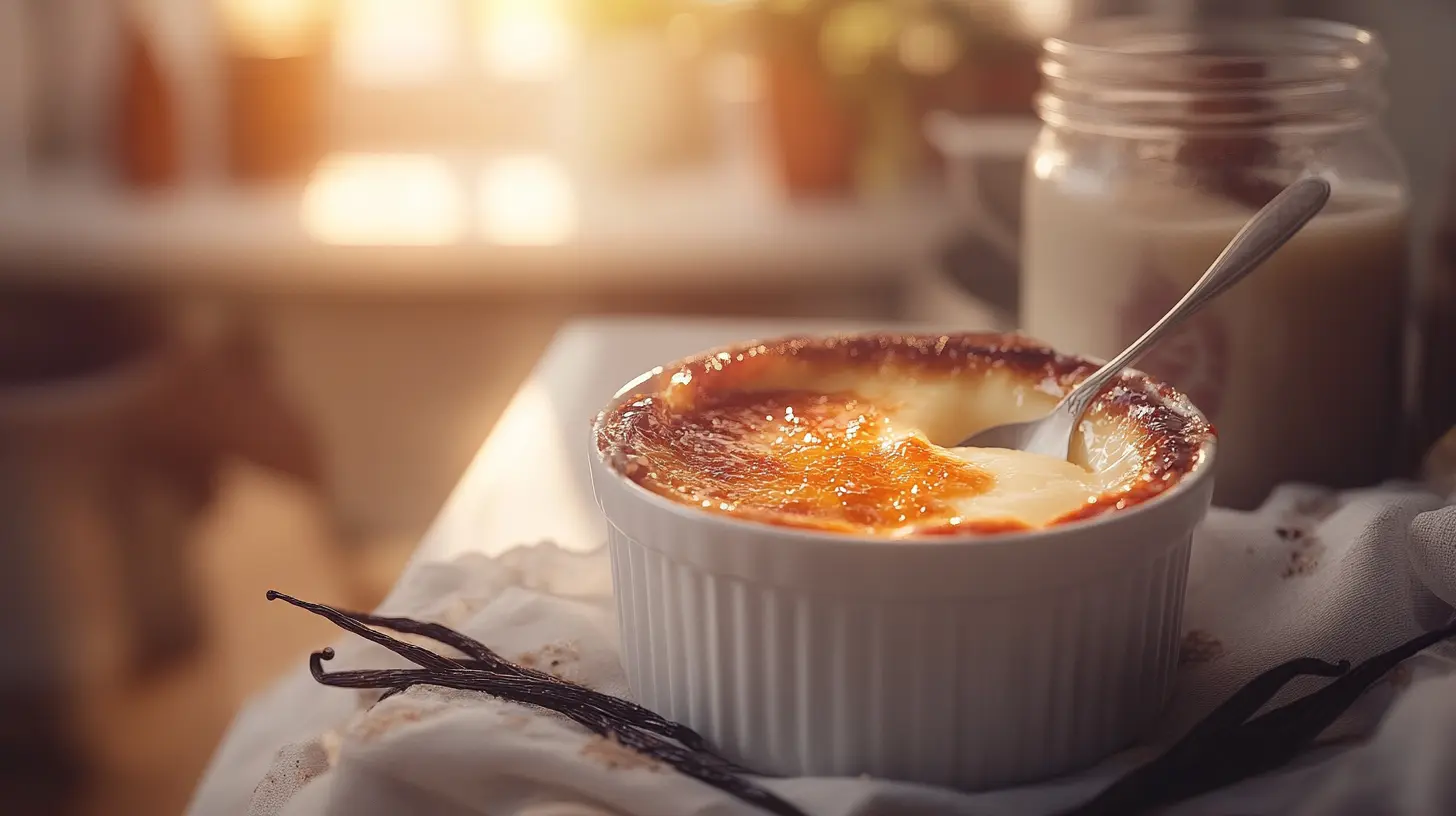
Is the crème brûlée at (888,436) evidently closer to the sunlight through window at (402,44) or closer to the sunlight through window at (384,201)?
the sunlight through window at (384,201)

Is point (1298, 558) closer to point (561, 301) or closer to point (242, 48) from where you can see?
point (561, 301)

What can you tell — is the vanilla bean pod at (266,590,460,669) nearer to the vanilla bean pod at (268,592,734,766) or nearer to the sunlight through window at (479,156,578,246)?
the vanilla bean pod at (268,592,734,766)

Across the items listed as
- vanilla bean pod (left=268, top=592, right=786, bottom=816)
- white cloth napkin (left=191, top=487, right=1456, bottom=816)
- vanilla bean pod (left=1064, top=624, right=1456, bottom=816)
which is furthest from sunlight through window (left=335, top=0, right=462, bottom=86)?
vanilla bean pod (left=1064, top=624, right=1456, bottom=816)

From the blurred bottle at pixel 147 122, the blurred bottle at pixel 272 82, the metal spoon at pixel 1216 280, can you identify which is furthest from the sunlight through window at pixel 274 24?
the metal spoon at pixel 1216 280

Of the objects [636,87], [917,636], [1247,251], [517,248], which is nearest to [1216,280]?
[1247,251]

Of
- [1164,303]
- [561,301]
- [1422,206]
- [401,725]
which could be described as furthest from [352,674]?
[561,301]

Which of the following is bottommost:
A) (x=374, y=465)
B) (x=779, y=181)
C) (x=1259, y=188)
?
(x=374, y=465)

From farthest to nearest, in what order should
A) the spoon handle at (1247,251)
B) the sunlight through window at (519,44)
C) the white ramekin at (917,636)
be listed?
the sunlight through window at (519,44) < the spoon handle at (1247,251) < the white ramekin at (917,636)
